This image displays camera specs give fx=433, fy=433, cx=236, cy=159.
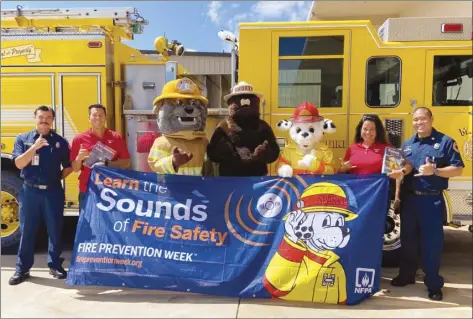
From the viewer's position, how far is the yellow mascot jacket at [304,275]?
3.90 meters

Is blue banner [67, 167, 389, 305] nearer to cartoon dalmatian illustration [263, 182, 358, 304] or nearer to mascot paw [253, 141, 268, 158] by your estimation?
cartoon dalmatian illustration [263, 182, 358, 304]

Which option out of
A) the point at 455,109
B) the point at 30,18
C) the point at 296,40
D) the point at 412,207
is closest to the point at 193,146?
the point at 296,40

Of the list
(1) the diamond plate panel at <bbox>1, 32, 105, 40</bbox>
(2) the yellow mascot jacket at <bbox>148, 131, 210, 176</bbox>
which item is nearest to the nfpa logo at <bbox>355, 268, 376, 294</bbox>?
(2) the yellow mascot jacket at <bbox>148, 131, 210, 176</bbox>

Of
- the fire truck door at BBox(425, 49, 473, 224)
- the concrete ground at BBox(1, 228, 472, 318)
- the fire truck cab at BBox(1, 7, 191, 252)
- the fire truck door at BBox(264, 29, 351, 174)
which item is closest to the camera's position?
the concrete ground at BBox(1, 228, 472, 318)

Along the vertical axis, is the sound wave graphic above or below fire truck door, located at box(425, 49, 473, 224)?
below

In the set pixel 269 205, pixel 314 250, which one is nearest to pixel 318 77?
pixel 269 205

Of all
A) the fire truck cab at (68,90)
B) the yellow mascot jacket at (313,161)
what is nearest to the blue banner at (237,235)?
the yellow mascot jacket at (313,161)

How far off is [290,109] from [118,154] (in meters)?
2.03

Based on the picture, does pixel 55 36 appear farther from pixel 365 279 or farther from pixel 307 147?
pixel 365 279

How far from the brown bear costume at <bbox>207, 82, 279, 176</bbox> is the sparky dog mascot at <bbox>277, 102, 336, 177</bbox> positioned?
0.16 meters

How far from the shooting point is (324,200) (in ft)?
13.3

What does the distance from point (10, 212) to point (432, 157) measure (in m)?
5.07

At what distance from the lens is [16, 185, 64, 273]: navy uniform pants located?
4.51 metres

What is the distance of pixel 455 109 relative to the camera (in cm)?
495
